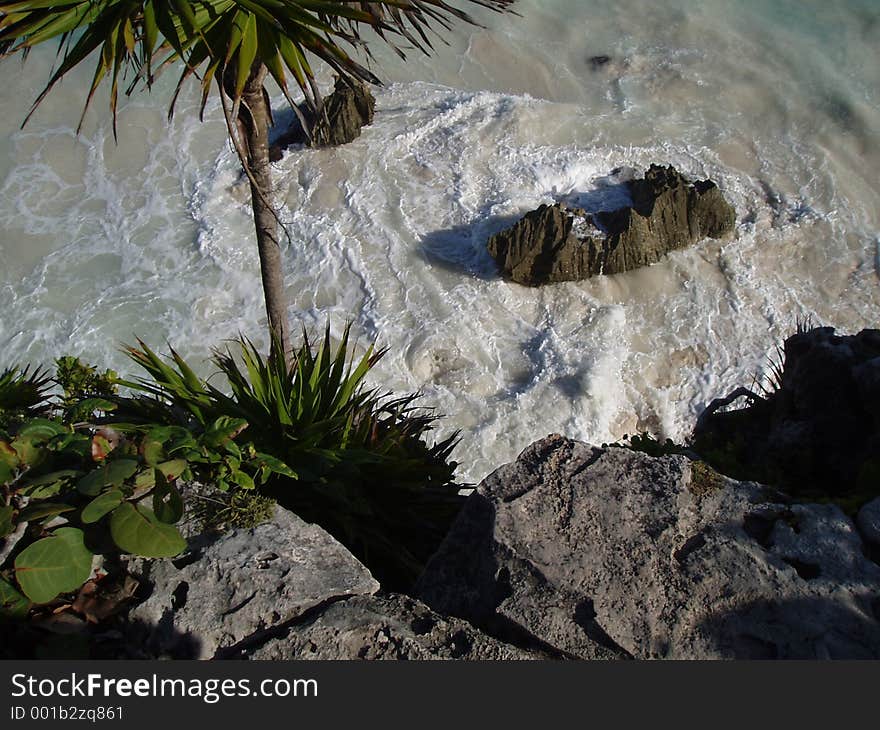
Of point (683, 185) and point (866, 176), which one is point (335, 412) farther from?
point (866, 176)

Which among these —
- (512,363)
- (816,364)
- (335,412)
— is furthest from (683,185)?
(335,412)

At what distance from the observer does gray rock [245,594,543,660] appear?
358 cm

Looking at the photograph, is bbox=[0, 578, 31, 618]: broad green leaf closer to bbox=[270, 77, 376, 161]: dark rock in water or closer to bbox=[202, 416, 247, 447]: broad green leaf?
bbox=[202, 416, 247, 447]: broad green leaf

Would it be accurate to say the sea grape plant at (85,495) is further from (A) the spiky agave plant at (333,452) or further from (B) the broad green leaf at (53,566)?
(A) the spiky agave plant at (333,452)

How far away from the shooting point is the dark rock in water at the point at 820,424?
615 cm

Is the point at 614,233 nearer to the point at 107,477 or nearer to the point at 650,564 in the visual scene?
the point at 650,564

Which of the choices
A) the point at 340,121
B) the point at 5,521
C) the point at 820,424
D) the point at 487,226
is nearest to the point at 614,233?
the point at 487,226

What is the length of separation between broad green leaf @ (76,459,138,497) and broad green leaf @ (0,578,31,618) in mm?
482

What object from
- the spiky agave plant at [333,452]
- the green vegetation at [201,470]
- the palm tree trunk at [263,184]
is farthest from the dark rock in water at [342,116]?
the spiky agave plant at [333,452]

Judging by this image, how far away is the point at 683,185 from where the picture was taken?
12961 millimetres

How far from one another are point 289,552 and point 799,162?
13.2m

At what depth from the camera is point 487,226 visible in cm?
1326

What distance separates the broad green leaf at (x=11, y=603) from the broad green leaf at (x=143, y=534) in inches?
16.8

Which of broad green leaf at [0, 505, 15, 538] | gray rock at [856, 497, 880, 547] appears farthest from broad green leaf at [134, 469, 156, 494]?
gray rock at [856, 497, 880, 547]
